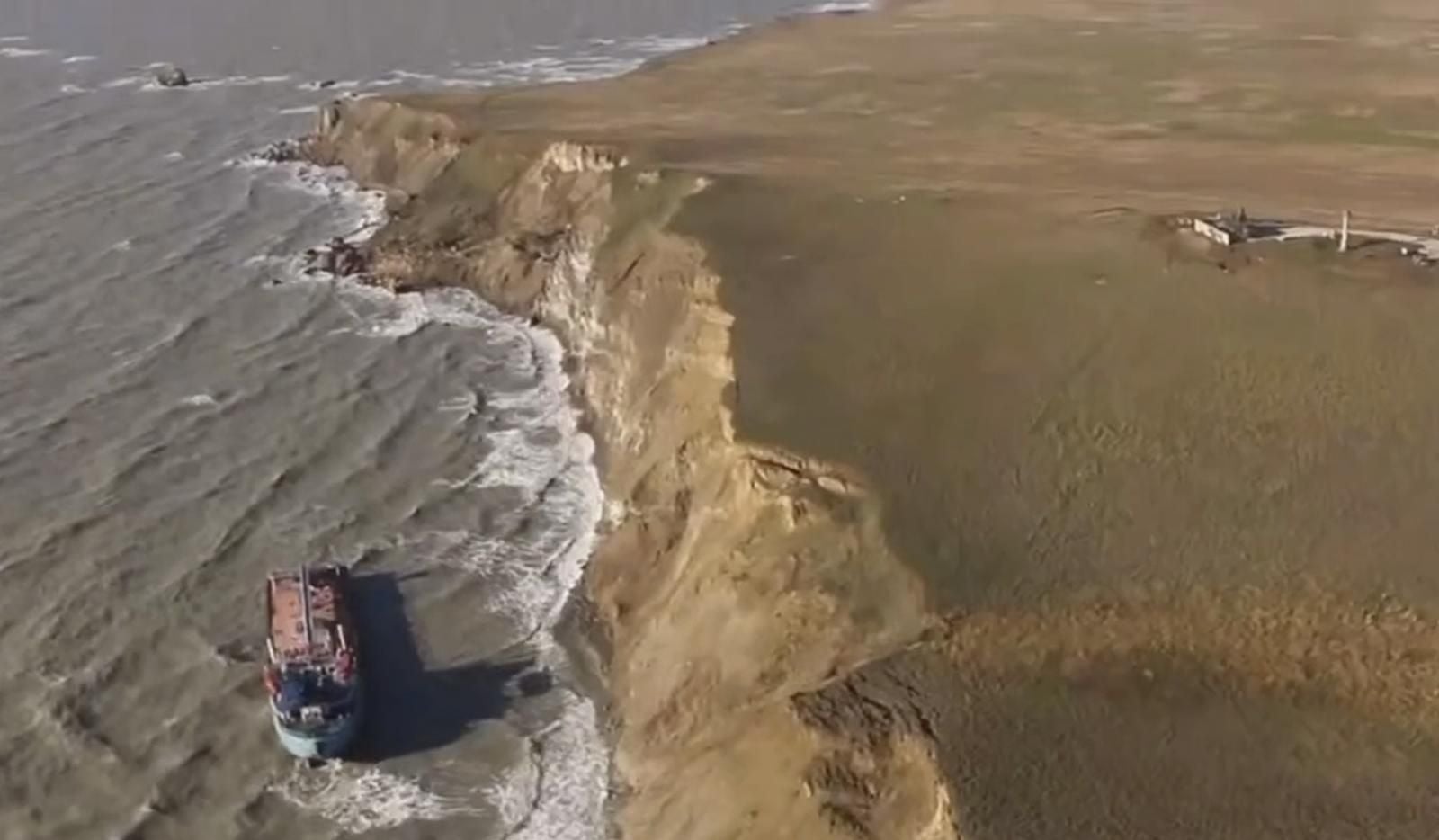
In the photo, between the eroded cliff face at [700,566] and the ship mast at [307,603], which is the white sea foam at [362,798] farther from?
the eroded cliff face at [700,566]

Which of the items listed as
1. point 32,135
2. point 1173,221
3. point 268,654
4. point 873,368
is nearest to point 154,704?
point 268,654

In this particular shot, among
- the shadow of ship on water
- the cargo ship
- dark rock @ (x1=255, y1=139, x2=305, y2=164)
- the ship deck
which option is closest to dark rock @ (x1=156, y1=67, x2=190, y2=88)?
dark rock @ (x1=255, y1=139, x2=305, y2=164)

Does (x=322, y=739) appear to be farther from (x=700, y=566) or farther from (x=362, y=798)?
(x=700, y=566)

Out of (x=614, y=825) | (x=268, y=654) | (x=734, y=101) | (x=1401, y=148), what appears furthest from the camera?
(x=734, y=101)

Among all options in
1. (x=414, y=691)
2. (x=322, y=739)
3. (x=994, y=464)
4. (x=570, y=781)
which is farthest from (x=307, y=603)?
(x=994, y=464)

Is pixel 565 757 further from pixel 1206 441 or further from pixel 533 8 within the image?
pixel 533 8

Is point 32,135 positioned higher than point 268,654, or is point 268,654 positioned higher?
point 32,135

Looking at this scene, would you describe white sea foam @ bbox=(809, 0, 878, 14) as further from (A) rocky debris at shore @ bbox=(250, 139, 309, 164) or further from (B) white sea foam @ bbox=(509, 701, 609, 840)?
(B) white sea foam @ bbox=(509, 701, 609, 840)
